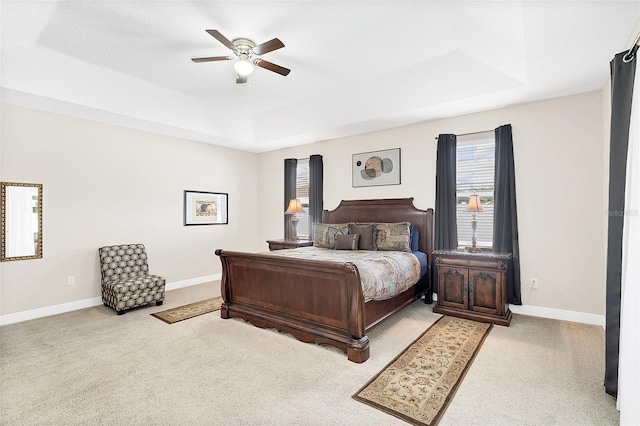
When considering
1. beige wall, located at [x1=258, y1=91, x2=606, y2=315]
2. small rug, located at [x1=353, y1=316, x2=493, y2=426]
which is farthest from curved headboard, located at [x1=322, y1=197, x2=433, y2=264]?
small rug, located at [x1=353, y1=316, x2=493, y2=426]

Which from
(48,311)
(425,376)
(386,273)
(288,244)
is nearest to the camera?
(425,376)

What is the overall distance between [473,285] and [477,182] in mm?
1499

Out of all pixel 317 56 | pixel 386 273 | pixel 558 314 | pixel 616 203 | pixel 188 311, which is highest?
pixel 317 56

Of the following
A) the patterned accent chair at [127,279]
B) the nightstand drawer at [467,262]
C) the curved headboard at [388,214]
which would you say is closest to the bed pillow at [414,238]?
the curved headboard at [388,214]

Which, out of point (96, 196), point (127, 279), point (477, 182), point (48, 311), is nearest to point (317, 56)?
point (477, 182)

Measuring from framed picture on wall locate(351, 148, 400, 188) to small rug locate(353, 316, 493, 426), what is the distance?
2.57 m

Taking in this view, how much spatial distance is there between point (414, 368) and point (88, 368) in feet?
9.27

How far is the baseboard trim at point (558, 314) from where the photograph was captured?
147 inches

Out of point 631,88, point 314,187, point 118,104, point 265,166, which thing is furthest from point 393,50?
point 265,166

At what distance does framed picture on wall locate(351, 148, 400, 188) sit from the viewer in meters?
5.27

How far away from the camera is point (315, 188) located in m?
6.18

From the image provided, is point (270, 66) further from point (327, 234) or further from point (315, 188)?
point (315, 188)

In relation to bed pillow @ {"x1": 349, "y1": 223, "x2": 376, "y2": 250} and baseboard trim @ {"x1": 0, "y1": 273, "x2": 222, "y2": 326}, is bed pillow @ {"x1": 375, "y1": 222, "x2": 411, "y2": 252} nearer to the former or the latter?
bed pillow @ {"x1": 349, "y1": 223, "x2": 376, "y2": 250}

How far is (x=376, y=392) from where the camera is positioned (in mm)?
2393
